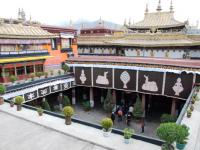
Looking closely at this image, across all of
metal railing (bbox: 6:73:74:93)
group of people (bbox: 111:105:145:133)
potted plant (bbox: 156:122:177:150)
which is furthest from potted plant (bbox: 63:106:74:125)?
metal railing (bbox: 6:73:74:93)

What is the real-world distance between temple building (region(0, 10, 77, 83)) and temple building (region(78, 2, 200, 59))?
16.3 feet

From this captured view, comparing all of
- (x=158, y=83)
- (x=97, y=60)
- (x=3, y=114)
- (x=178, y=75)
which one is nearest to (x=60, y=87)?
(x=97, y=60)

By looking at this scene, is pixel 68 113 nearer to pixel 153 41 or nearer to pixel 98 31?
pixel 153 41

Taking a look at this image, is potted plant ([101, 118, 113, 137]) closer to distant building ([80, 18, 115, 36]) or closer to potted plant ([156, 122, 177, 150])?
potted plant ([156, 122, 177, 150])

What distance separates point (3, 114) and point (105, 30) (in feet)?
113

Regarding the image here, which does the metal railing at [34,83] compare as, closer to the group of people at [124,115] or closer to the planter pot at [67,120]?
the group of people at [124,115]

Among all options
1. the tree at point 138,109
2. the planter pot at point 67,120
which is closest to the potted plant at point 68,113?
the planter pot at point 67,120

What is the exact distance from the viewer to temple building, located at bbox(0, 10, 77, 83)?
1794cm

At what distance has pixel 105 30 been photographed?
42.7m

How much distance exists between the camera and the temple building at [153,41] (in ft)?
70.0

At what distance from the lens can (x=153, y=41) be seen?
23.4 metres

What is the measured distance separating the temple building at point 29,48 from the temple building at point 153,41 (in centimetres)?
496

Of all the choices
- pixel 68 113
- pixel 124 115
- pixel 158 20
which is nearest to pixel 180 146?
pixel 68 113

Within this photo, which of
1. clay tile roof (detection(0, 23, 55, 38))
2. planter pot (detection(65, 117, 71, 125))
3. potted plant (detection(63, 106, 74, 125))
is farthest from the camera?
clay tile roof (detection(0, 23, 55, 38))
